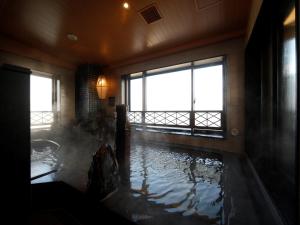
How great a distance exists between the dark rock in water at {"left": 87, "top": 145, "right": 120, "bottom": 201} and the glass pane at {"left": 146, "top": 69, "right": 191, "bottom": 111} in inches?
131

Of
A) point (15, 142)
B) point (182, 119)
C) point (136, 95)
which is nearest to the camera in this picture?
point (15, 142)

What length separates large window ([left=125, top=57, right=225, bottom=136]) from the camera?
4.16 metres

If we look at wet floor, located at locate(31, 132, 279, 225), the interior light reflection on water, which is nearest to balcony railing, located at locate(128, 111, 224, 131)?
wet floor, located at locate(31, 132, 279, 225)

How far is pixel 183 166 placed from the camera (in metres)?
2.72

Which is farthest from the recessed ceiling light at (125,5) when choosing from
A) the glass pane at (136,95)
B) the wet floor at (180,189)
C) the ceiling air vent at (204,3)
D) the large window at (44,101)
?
the large window at (44,101)

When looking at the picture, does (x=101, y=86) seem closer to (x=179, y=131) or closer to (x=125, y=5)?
(x=179, y=131)

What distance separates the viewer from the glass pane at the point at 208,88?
405cm

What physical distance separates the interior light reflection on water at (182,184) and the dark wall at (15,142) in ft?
3.41

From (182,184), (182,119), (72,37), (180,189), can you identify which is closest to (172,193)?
(180,189)

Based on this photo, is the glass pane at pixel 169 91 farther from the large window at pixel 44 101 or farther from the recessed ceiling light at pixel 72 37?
the large window at pixel 44 101

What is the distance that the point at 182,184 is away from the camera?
Answer: 202 cm

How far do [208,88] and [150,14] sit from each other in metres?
2.40

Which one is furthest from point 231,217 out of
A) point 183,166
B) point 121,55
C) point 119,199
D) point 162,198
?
point 121,55

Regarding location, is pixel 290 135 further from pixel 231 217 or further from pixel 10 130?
pixel 10 130
